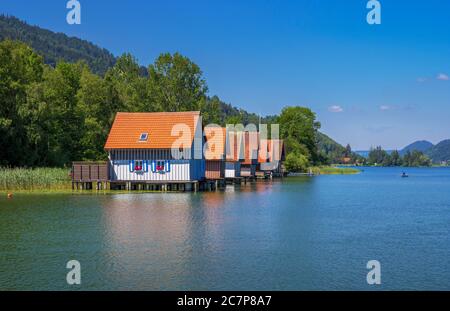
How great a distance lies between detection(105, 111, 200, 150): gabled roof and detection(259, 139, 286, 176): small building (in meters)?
43.7

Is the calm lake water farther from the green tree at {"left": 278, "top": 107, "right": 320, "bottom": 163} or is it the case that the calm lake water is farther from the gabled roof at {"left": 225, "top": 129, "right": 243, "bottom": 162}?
the green tree at {"left": 278, "top": 107, "right": 320, "bottom": 163}

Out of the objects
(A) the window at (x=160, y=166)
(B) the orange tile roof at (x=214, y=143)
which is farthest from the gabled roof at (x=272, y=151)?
(A) the window at (x=160, y=166)

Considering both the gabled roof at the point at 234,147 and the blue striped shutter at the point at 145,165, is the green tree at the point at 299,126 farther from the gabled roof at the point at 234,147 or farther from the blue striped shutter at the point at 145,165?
the blue striped shutter at the point at 145,165

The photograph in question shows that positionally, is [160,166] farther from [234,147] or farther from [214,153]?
[234,147]

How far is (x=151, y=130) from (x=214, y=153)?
36.3ft

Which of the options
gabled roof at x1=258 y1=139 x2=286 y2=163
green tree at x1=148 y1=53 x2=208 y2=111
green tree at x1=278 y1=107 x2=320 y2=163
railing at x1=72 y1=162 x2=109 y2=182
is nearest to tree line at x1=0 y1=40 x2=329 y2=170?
green tree at x1=148 y1=53 x2=208 y2=111

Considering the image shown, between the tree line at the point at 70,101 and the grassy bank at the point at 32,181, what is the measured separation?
677 centimetres

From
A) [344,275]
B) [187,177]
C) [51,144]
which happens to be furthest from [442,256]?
[51,144]

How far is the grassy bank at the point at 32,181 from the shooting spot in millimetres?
48844

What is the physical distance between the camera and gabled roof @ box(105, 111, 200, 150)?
2044 inches

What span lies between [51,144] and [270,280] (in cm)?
5242

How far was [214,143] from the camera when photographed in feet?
208

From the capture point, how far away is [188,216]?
33.3 m
